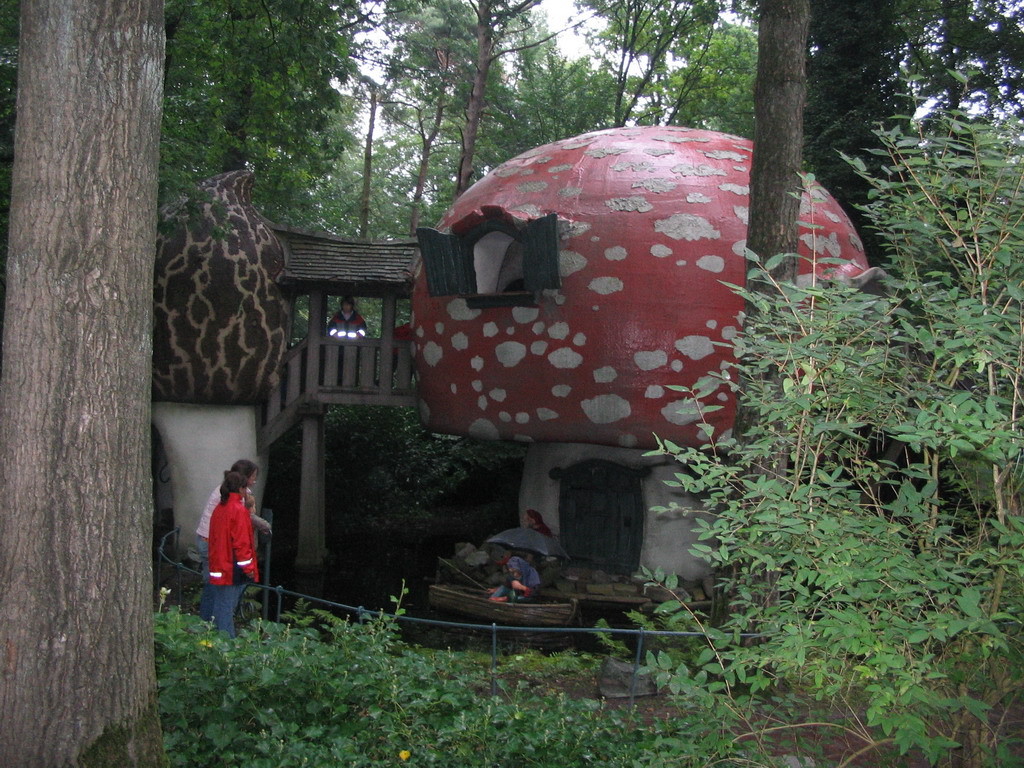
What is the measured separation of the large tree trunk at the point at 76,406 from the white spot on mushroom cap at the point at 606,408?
6554 millimetres

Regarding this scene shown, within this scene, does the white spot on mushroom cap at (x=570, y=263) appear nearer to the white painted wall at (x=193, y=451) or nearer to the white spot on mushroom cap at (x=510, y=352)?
the white spot on mushroom cap at (x=510, y=352)

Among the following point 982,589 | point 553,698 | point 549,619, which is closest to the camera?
point 982,589

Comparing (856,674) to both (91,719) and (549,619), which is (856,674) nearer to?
(91,719)

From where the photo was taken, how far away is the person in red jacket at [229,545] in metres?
6.40

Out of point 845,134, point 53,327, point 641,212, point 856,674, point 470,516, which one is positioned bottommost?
point 470,516

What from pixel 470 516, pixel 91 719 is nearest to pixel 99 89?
pixel 91 719

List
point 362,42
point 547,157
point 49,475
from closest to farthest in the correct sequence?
point 49,475 < point 547,157 < point 362,42

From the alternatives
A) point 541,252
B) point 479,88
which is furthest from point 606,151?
point 479,88

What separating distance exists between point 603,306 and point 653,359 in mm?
742

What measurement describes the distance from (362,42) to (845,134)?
35.4 feet

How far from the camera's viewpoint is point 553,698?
5031 millimetres

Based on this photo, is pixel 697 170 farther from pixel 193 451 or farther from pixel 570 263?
pixel 193 451

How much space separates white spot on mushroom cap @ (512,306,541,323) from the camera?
9.99m

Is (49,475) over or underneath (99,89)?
underneath
